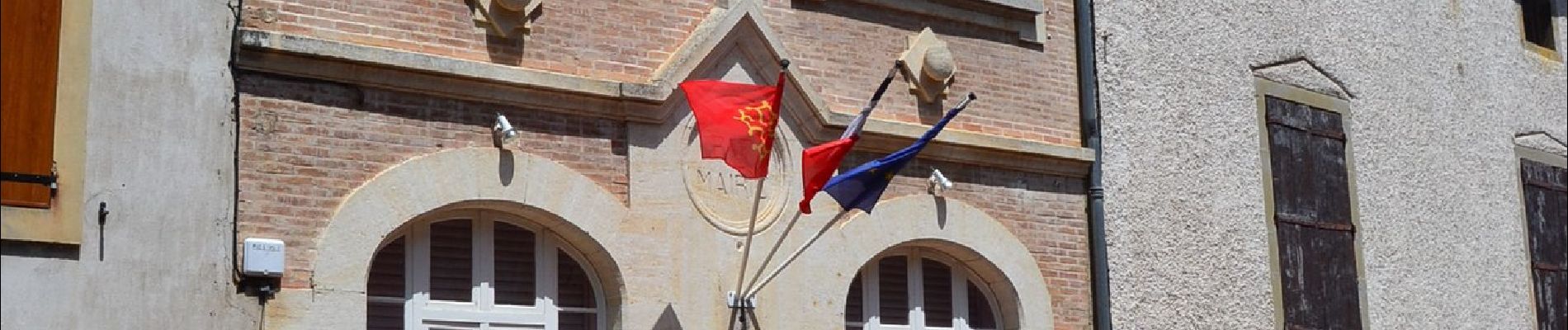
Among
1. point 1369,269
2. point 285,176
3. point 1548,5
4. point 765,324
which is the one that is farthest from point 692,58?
point 1548,5

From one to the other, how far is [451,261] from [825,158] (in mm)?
1977

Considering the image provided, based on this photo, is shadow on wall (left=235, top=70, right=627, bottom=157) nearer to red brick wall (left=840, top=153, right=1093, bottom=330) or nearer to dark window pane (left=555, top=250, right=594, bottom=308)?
dark window pane (left=555, top=250, right=594, bottom=308)

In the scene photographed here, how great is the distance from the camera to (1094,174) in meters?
12.6

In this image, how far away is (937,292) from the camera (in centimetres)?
1222

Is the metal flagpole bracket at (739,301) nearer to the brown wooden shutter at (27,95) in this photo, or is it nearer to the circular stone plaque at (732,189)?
the circular stone plaque at (732,189)

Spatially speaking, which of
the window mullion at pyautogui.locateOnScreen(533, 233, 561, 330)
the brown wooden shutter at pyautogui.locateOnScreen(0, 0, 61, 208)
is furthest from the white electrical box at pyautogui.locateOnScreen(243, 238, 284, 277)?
the window mullion at pyautogui.locateOnScreen(533, 233, 561, 330)

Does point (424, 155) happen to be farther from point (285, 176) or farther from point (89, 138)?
point (89, 138)

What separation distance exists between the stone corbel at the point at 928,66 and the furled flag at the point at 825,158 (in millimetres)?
1166

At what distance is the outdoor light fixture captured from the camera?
32.7 feet

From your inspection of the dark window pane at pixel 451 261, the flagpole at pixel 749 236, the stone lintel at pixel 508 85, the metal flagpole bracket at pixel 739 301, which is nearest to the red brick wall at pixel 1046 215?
the stone lintel at pixel 508 85

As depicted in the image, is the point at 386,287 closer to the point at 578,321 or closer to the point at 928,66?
the point at 578,321

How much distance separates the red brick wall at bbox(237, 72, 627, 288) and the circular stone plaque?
3.26 ft

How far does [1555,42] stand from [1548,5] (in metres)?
0.31

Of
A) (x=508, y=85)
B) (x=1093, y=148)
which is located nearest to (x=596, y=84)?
(x=508, y=85)
